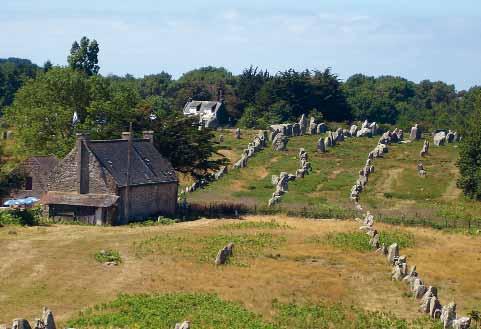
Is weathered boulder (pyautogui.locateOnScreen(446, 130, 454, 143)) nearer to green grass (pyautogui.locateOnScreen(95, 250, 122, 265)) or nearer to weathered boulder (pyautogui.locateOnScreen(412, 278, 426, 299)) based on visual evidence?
green grass (pyautogui.locateOnScreen(95, 250, 122, 265))

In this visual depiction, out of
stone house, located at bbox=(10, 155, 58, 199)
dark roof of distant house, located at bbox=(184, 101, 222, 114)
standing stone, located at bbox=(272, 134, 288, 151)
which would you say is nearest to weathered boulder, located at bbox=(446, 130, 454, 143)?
standing stone, located at bbox=(272, 134, 288, 151)

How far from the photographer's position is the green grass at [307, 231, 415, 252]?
54000 mm

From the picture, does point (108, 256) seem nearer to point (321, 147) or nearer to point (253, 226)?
point (253, 226)

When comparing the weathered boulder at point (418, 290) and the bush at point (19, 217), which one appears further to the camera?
the bush at point (19, 217)

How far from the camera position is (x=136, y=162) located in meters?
65.7

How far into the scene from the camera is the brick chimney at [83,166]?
204 feet

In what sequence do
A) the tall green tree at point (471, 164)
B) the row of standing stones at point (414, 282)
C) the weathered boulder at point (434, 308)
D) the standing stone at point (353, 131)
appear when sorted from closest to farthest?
the row of standing stones at point (414, 282), the weathered boulder at point (434, 308), the tall green tree at point (471, 164), the standing stone at point (353, 131)

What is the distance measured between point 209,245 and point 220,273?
7.11 metres

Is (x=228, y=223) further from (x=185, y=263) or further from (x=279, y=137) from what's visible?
(x=279, y=137)

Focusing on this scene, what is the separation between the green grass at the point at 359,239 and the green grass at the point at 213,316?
550 inches

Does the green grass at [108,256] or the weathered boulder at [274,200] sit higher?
the weathered boulder at [274,200]

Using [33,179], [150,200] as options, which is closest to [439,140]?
[150,200]

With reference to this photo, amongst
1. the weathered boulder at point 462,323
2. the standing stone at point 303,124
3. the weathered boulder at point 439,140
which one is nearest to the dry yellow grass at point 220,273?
the weathered boulder at point 462,323

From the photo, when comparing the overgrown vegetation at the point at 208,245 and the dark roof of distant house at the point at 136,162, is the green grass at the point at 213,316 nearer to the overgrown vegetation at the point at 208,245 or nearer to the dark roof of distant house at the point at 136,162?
the overgrown vegetation at the point at 208,245
